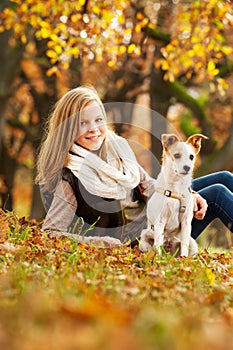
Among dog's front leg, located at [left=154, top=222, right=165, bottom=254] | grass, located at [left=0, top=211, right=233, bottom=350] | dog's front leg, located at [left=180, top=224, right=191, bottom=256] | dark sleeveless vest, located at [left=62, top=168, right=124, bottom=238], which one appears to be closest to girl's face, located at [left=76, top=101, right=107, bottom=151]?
dark sleeveless vest, located at [left=62, top=168, right=124, bottom=238]

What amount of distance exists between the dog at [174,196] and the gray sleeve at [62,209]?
2.21 feet

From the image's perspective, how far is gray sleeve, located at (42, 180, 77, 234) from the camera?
17.1 ft

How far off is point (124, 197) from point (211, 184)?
1222mm

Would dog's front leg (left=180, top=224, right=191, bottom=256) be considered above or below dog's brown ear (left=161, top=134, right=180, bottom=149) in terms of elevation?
below

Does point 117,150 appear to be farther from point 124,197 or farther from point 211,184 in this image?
point 211,184

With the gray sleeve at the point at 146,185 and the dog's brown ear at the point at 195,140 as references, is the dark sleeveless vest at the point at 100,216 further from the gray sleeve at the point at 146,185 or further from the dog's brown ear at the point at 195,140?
the dog's brown ear at the point at 195,140

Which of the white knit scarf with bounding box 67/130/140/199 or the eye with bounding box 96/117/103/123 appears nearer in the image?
the white knit scarf with bounding box 67/130/140/199

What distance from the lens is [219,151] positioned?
13.0m

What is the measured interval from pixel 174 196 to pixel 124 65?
39.9 feet

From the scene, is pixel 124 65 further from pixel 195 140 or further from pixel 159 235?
pixel 159 235

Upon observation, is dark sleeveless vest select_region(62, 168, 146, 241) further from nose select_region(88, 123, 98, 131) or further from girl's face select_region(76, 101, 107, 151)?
nose select_region(88, 123, 98, 131)

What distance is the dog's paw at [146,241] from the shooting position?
199 inches

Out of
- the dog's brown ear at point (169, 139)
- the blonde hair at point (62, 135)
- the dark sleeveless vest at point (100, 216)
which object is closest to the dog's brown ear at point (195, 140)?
the dog's brown ear at point (169, 139)

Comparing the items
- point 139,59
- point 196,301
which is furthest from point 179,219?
point 139,59
